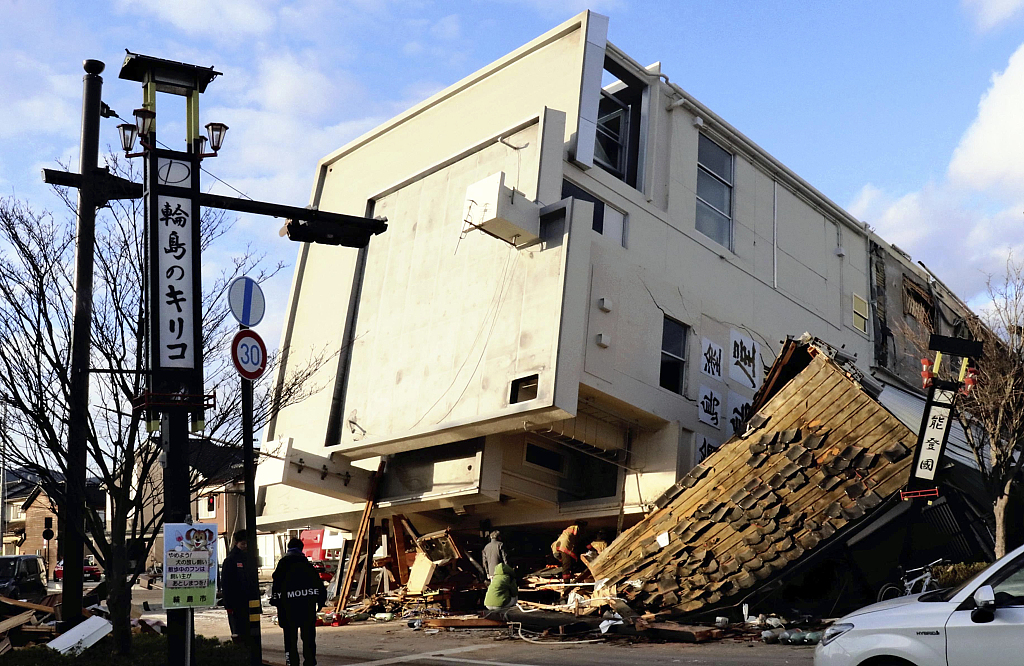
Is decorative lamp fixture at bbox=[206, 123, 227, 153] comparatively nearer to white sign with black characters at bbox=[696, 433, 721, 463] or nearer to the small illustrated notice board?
the small illustrated notice board

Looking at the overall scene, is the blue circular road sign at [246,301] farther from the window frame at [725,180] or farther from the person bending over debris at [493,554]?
the window frame at [725,180]

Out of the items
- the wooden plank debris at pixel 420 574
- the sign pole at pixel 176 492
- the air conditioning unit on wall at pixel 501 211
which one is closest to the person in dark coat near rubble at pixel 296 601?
the sign pole at pixel 176 492

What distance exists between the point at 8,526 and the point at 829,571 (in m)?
65.9

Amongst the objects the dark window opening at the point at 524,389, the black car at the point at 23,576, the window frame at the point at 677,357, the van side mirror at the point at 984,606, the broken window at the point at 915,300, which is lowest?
the black car at the point at 23,576

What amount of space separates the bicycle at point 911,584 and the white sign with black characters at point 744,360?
8728 millimetres

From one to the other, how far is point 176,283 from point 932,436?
11.0m

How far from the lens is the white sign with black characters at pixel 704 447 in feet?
72.5

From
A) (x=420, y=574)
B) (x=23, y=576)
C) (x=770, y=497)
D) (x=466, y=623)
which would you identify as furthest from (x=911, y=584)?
(x=23, y=576)

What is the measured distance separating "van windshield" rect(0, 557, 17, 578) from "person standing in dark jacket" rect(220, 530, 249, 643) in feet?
40.3

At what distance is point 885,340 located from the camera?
31375mm

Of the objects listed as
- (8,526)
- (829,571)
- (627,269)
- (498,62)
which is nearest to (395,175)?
(498,62)

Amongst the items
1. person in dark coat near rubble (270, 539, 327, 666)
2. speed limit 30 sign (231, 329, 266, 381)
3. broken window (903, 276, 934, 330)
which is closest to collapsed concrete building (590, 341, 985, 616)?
person in dark coat near rubble (270, 539, 327, 666)

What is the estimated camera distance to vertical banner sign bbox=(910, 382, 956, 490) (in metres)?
14.8

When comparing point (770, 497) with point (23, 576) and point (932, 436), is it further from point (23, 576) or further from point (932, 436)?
point (23, 576)
